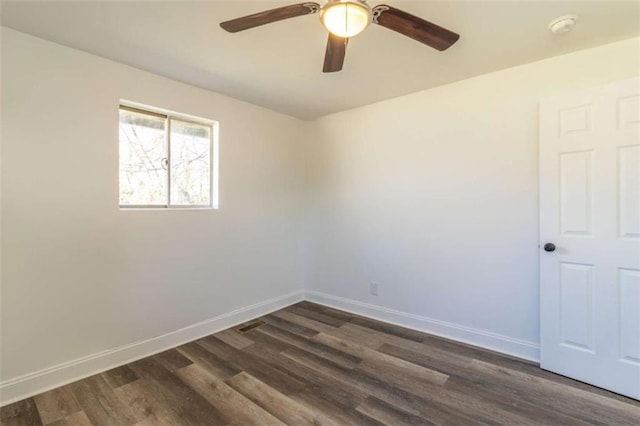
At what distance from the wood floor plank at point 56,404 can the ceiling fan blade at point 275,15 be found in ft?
8.25

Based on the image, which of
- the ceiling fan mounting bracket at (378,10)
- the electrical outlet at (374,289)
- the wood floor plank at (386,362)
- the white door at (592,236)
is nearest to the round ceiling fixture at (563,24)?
the white door at (592,236)

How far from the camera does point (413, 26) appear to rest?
1585 millimetres

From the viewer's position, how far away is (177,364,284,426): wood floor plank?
5.85 ft

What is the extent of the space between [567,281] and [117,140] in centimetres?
365

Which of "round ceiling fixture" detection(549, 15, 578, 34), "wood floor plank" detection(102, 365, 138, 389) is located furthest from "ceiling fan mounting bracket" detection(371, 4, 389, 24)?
"wood floor plank" detection(102, 365, 138, 389)

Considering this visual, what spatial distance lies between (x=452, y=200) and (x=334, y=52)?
5.90 ft

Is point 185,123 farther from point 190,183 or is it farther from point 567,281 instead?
point 567,281

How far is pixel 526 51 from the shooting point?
88.4 inches

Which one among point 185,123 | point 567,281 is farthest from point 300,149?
point 567,281

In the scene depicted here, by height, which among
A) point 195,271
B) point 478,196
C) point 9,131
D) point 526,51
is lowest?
point 195,271

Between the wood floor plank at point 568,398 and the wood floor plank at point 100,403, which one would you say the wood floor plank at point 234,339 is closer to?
the wood floor plank at point 100,403

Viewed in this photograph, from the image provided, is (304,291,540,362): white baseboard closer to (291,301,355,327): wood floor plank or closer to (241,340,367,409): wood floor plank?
(291,301,355,327): wood floor plank

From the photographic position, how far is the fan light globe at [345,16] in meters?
1.41

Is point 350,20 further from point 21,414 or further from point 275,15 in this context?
point 21,414
